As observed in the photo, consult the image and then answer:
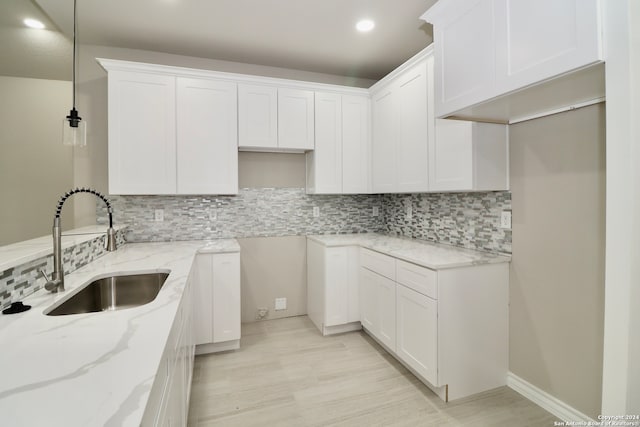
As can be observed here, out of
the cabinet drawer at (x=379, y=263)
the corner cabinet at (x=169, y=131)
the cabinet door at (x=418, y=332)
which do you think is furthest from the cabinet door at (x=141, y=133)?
the cabinet door at (x=418, y=332)

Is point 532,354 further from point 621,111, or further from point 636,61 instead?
point 636,61

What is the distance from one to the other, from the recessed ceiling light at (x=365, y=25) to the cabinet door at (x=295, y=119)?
0.74 meters

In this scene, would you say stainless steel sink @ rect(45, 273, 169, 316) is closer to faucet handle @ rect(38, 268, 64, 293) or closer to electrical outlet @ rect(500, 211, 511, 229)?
faucet handle @ rect(38, 268, 64, 293)

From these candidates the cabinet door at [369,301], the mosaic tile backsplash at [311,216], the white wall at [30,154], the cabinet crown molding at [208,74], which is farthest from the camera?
the cabinet door at [369,301]

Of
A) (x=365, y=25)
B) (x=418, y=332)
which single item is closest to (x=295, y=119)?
(x=365, y=25)

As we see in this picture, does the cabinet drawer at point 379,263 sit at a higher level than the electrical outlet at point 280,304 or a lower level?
higher

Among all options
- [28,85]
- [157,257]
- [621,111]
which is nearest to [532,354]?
[621,111]

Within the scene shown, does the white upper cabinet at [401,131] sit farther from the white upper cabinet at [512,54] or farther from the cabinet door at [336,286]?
the cabinet door at [336,286]

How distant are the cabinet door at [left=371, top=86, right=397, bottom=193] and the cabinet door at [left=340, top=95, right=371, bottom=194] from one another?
67mm

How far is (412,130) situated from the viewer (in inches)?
102

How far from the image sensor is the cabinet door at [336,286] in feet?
9.52

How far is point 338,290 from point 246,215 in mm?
1200

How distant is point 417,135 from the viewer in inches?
99.2

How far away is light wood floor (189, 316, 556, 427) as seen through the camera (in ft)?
6.03
